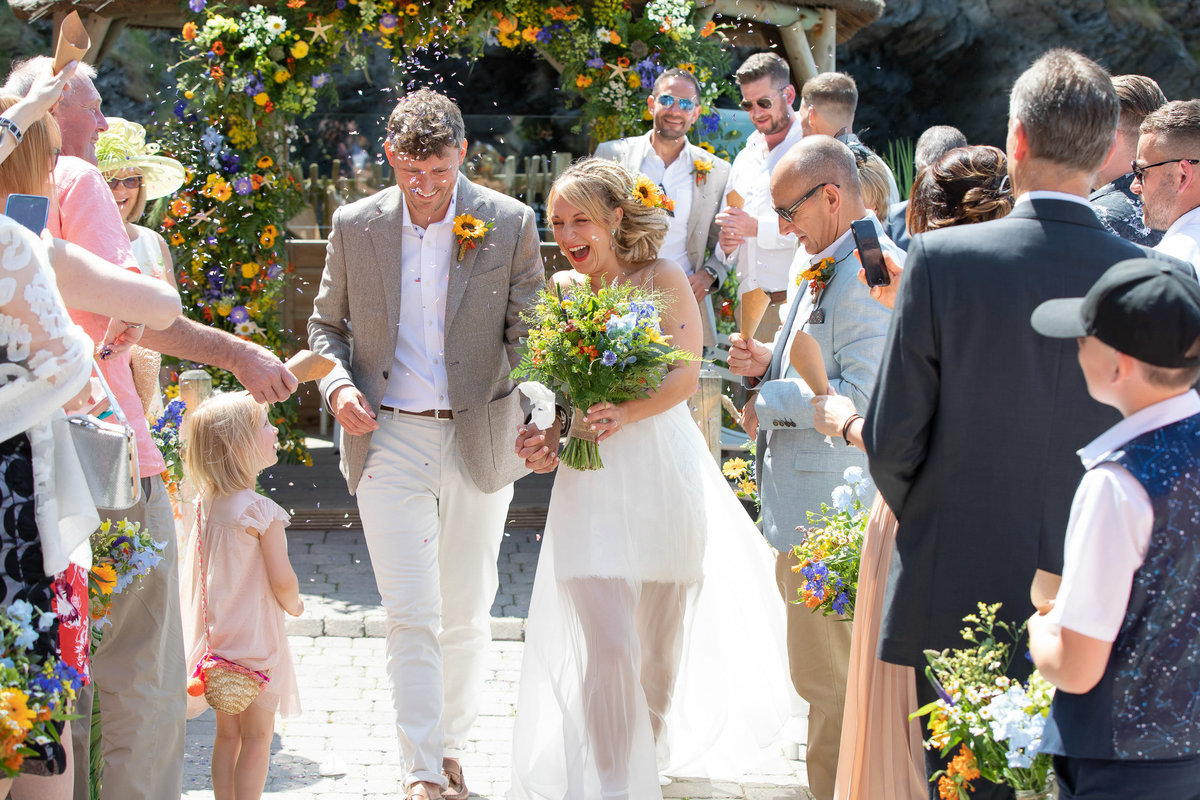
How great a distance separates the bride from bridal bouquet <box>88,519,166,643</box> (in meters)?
1.28

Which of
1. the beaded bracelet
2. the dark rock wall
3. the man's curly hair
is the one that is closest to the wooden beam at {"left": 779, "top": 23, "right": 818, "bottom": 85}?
the man's curly hair

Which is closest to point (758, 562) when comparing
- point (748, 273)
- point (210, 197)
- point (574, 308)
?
point (574, 308)

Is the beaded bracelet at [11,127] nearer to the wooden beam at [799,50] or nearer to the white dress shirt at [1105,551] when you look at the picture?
the white dress shirt at [1105,551]

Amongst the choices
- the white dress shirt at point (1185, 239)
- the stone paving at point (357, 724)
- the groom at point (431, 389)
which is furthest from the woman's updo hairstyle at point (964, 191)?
the stone paving at point (357, 724)

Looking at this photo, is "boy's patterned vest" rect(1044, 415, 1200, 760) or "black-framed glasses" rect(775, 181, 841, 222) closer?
"boy's patterned vest" rect(1044, 415, 1200, 760)

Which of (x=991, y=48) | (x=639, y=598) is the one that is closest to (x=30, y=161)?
(x=639, y=598)

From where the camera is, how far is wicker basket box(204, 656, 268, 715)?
12.8ft

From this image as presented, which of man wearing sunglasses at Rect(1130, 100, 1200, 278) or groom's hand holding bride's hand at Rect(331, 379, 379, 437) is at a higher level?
man wearing sunglasses at Rect(1130, 100, 1200, 278)

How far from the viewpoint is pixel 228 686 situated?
3910 mm

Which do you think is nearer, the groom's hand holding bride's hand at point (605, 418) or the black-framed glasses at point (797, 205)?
the black-framed glasses at point (797, 205)

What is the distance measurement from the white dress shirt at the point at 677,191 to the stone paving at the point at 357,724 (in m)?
2.26

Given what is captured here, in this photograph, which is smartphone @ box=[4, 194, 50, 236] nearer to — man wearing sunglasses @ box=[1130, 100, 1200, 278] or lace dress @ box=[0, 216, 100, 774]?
lace dress @ box=[0, 216, 100, 774]

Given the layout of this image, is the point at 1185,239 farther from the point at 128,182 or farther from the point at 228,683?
the point at 128,182

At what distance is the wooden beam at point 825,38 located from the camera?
959 centimetres
